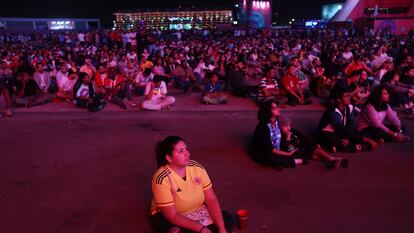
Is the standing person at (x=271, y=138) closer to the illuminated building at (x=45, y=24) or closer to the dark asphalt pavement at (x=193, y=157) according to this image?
the dark asphalt pavement at (x=193, y=157)

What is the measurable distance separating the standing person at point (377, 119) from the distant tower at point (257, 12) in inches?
2098

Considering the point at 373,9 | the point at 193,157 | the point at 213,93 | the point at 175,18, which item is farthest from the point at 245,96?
the point at 175,18

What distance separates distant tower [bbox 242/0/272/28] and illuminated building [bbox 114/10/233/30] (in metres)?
23.0

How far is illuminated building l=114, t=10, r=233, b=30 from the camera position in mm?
83562

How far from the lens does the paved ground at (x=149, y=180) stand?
4.25 meters

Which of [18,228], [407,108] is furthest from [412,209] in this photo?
[407,108]

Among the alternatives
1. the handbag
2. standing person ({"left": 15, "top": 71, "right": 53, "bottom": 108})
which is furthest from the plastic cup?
standing person ({"left": 15, "top": 71, "right": 53, "bottom": 108})

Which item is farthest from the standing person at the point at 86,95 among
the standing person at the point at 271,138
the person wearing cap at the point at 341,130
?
the person wearing cap at the point at 341,130

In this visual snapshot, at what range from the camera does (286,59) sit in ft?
53.6

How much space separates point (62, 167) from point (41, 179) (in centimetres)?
51

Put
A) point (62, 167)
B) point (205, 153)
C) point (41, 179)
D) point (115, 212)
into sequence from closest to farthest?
point (115, 212)
point (41, 179)
point (62, 167)
point (205, 153)

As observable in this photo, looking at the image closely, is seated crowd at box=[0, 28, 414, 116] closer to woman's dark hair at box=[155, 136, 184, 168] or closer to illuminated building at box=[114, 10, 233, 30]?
woman's dark hair at box=[155, 136, 184, 168]

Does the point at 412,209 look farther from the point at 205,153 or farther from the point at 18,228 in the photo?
the point at 18,228

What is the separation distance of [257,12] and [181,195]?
58.7m
